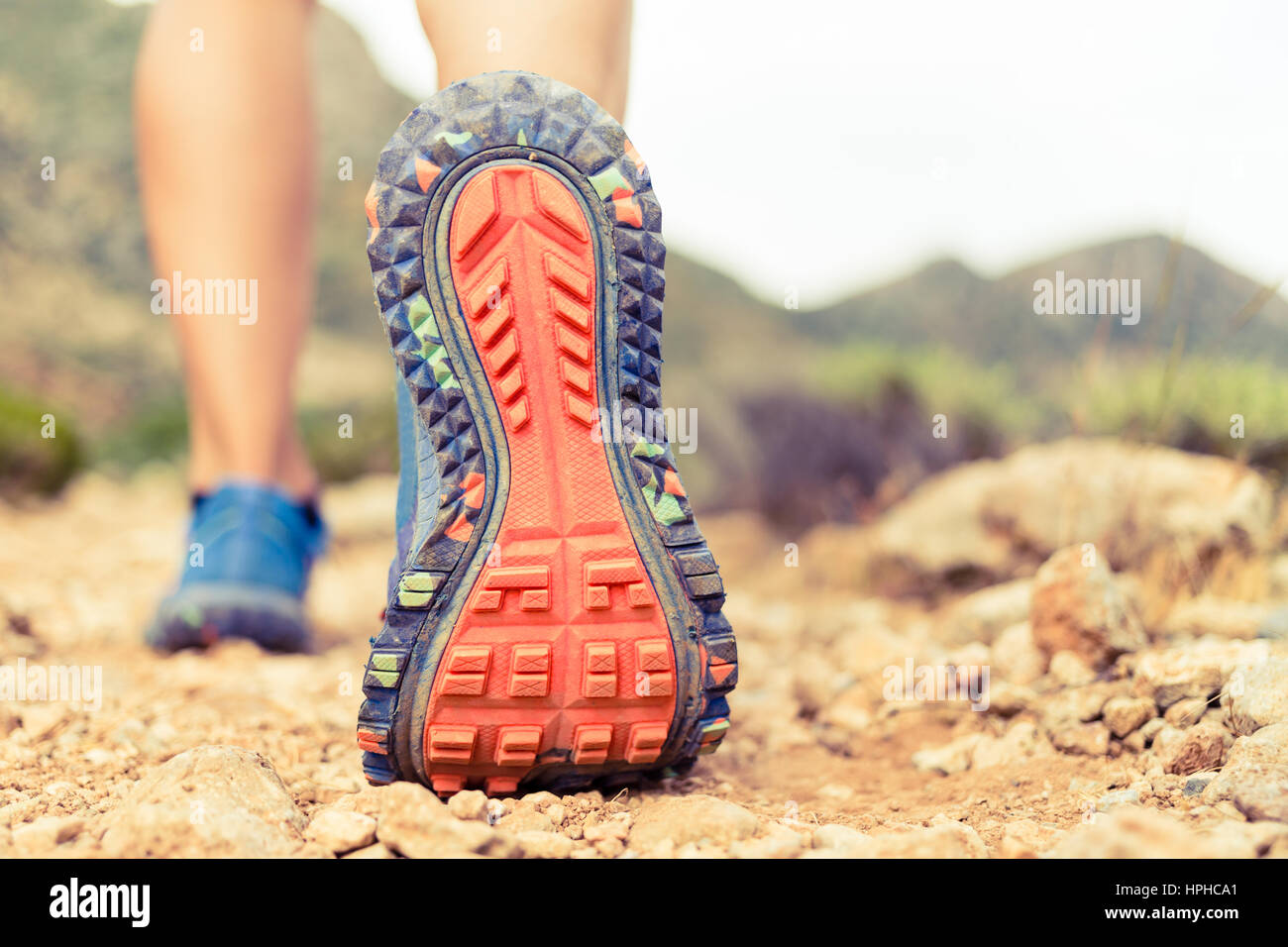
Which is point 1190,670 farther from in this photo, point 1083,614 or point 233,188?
point 233,188

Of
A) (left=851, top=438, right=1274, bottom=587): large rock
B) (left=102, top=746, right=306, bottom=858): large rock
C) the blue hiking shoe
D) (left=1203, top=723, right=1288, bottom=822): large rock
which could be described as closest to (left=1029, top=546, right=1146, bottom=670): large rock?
(left=1203, top=723, right=1288, bottom=822): large rock

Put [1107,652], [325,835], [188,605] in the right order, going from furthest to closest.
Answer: [188,605] < [1107,652] < [325,835]

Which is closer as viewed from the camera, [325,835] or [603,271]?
[325,835]

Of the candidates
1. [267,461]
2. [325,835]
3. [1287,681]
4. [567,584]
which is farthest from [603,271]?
[267,461]

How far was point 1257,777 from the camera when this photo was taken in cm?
95

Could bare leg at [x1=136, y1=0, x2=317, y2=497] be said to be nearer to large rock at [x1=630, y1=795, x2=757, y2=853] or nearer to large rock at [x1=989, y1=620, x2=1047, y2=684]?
large rock at [x1=630, y1=795, x2=757, y2=853]

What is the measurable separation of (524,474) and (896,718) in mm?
823

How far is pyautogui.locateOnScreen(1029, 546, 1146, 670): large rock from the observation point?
1419 millimetres

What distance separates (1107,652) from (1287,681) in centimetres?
31

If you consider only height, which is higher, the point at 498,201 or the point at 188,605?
the point at 498,201
